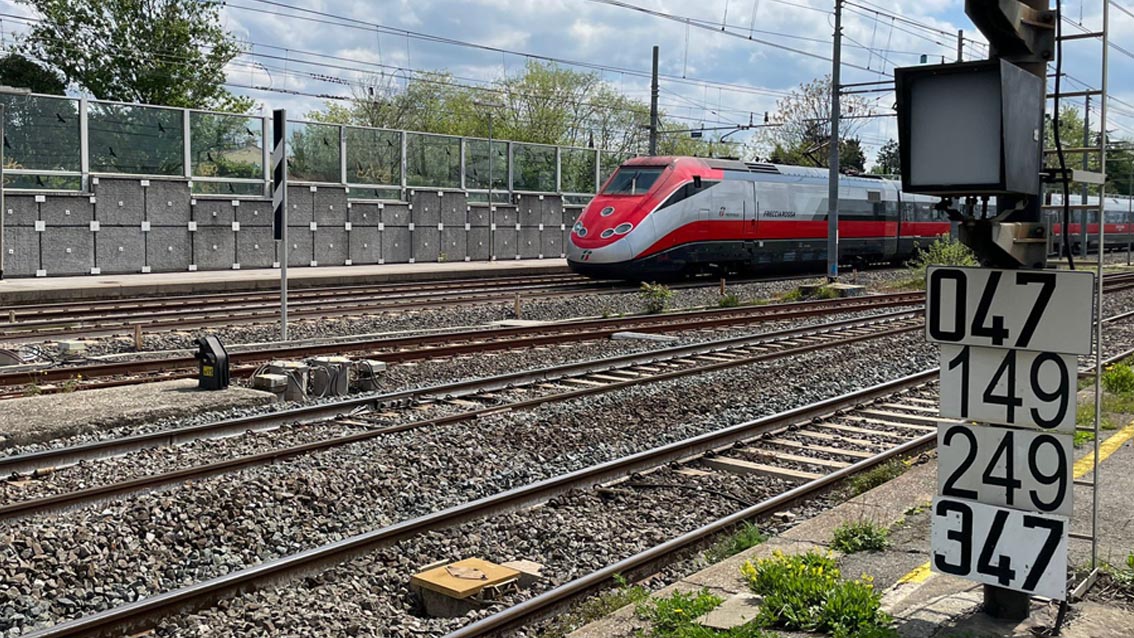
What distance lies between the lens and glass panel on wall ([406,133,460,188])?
3669 cm

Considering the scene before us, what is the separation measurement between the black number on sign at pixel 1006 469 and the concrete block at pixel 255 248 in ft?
94.8

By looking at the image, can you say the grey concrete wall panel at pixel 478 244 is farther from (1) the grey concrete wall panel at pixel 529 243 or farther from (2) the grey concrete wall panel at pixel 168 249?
(2) the grey concrete wall panel at pixel 168 249

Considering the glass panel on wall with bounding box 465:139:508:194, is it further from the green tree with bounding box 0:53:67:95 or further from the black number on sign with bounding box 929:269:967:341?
the black number on sign with bounding box 929:269:967:341

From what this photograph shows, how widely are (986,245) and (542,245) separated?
1497 inches

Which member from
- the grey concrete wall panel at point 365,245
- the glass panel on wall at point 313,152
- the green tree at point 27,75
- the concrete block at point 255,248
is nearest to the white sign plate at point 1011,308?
the concrete block at point 255,248

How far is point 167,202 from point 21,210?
400cm

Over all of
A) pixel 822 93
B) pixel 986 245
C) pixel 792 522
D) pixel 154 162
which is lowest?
pixel 792 522

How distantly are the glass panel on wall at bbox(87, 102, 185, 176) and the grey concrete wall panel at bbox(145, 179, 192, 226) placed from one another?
0.38 meters

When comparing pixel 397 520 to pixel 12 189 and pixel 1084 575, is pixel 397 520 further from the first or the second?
pixel 12 189

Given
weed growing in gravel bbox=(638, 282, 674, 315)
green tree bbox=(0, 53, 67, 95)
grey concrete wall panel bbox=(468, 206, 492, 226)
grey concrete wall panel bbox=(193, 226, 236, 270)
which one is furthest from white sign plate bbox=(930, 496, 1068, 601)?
green tree bbox=(0, 53, 67, 95)

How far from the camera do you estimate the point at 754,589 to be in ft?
17.2

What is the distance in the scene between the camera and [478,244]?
129ft

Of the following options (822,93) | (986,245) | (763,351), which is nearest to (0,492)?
(986,245)

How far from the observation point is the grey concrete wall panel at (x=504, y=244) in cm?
3992
